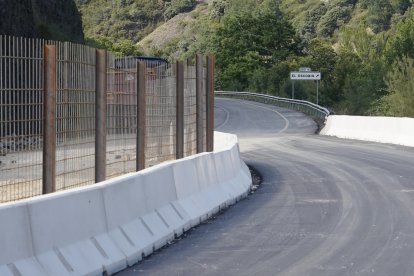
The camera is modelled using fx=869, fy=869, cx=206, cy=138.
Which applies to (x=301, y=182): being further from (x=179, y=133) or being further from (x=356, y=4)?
(x=356, y=4)

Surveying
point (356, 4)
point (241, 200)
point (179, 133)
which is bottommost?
point (241, 200)

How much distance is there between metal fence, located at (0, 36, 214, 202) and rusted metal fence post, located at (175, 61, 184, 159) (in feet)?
0.06

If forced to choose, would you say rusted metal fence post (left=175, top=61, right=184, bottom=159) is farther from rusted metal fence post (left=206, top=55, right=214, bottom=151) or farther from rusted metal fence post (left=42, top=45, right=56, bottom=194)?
rusted metal fence post (left=42, top=45, right=56, bottom=194)

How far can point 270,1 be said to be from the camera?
18912 cm

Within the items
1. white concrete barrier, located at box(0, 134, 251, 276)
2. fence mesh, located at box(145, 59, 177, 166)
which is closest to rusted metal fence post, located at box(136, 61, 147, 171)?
white concrete barrier, located at box(0, 134, 251, 276)

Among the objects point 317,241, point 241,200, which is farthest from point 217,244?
point 241,200

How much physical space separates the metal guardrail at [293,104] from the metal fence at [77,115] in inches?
1361

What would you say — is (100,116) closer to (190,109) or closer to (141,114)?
(141,114)

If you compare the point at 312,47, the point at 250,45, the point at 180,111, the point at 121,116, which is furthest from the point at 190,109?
the point at 250,45

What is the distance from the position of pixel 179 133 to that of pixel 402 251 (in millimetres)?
6407

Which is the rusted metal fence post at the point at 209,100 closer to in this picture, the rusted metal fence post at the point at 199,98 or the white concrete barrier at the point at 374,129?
the rusted metal fence post at the point at 199,98

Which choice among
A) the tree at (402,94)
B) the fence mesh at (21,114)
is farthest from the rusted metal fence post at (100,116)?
the tree at (402,94)

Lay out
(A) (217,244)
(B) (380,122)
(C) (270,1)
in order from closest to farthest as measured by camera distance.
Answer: (A) (217,244) < (B) (380,122) < (C) (270,1)

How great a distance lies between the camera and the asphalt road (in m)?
9.30
